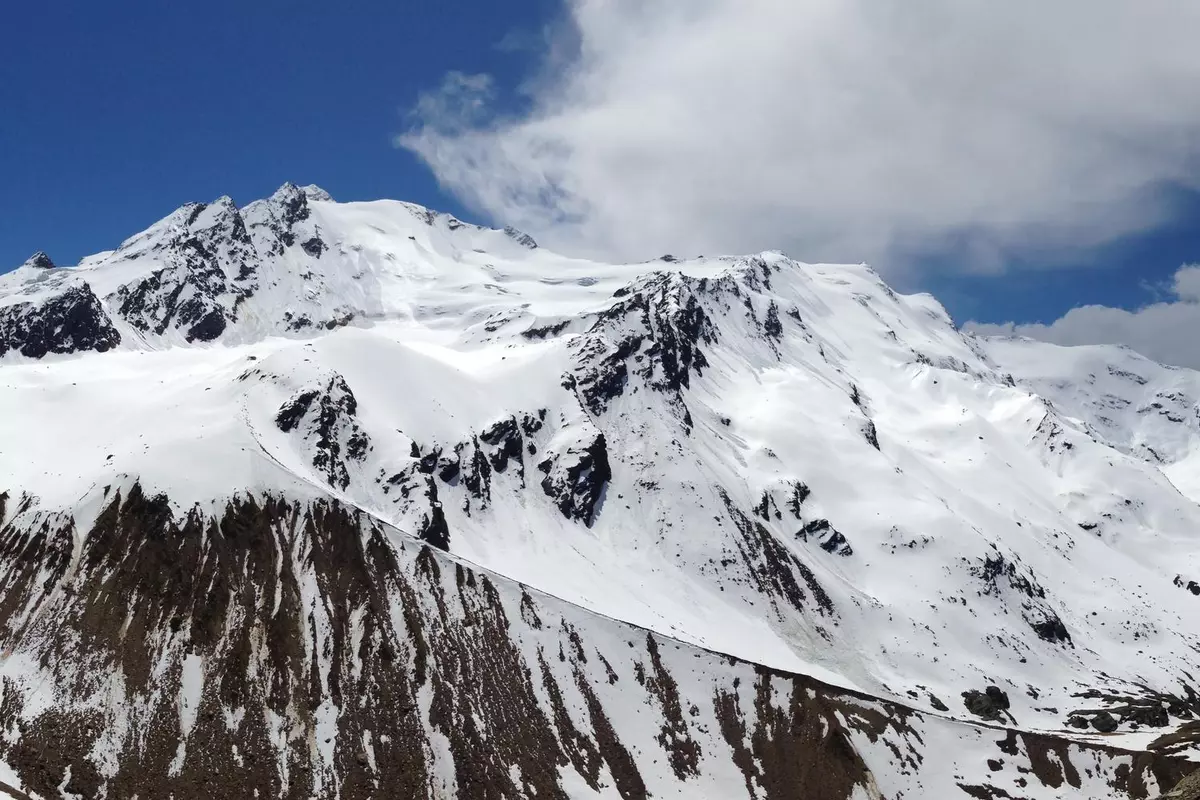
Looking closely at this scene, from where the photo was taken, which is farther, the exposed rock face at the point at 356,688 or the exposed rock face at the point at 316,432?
the exposed rock face at the point at 316,432

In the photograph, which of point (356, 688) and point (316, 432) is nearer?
point (356, 688)

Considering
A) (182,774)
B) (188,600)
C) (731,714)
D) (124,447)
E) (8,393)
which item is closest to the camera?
(182,774)

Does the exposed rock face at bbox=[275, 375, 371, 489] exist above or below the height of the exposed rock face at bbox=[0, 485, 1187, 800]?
above

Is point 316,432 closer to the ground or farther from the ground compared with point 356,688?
farther from the ground

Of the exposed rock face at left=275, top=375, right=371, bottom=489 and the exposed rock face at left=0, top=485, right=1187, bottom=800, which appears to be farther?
the exposed rock face at left=275, top=375, right=371, bottom=489

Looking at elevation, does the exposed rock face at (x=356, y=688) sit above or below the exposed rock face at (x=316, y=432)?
below

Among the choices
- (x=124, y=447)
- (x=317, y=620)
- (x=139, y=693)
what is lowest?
(x=139, y=693)

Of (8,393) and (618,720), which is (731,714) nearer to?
(618,720)

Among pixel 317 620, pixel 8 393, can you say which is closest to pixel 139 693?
pixel 317 620

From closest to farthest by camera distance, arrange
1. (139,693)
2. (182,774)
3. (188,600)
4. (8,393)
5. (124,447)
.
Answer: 1. (182,774)
2. (139,693)
3. (188,600)
4. (124,447)
5. (8,393)

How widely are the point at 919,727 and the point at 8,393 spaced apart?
180 m

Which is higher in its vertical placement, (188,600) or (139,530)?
(139,530)

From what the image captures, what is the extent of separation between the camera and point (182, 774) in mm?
109000

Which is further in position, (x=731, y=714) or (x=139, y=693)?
(x=731, y=714)
